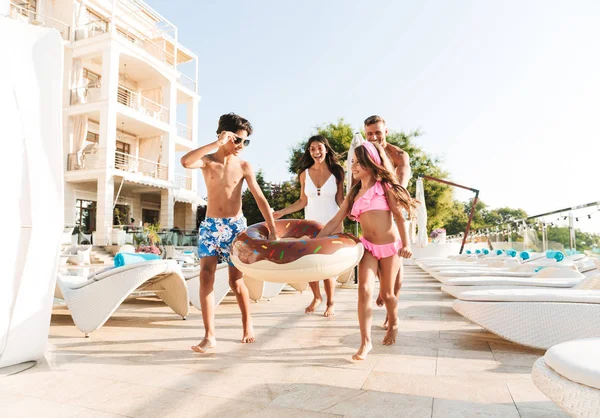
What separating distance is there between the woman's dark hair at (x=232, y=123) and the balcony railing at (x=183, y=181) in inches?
A: 670

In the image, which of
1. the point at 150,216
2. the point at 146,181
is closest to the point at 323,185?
the point at 146,181

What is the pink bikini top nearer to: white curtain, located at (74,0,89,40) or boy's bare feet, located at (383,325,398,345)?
boy's bare feet, located at (383,325,398,345)

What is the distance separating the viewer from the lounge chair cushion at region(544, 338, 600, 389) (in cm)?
109

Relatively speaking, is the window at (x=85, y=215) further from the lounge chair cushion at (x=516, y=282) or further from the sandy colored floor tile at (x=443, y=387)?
the sandy colored floor tile at (x=443, y=387)

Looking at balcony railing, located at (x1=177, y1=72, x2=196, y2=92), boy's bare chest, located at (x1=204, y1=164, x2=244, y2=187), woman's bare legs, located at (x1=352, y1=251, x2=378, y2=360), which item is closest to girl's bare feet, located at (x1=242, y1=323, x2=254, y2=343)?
woman's bare legs, located at (x1=352, y1=251, x2=378, y2=360)

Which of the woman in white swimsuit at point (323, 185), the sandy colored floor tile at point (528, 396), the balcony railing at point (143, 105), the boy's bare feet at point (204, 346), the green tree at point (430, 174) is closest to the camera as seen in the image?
the sandy colored floor tile at point (528, 396)

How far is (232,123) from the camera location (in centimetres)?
308

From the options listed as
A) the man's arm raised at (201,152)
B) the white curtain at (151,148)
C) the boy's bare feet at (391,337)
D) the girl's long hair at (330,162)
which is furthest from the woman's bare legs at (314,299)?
the white curtain at (151,148)

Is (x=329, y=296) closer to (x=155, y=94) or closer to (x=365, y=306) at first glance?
(x=365, y=306)

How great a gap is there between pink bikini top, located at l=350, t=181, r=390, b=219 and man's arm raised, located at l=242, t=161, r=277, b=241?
25.6 inches

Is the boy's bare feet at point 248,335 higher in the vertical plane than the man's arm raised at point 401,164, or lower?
lower

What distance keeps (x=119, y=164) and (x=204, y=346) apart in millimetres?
16568

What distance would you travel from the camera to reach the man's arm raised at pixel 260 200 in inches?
117

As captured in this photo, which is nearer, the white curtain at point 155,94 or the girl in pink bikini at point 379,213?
the girl in pink bikini at point 379,213
